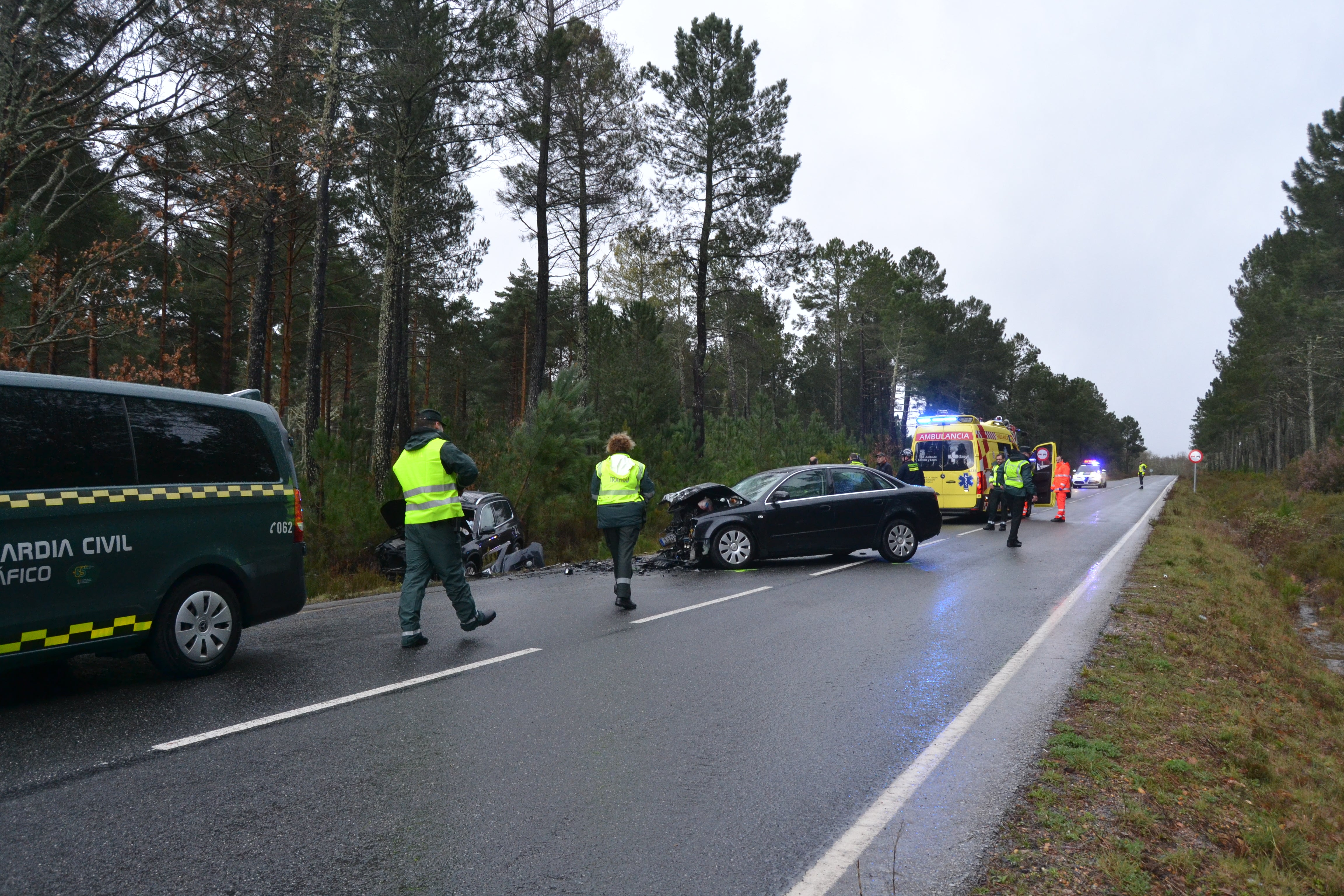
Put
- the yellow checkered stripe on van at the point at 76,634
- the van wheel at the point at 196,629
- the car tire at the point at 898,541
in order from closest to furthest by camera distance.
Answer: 1. the yellow checkered stripe on van at the point at 76,634
2. the van wheel at the point at 196,629
3. the car tire at the point at 898,541

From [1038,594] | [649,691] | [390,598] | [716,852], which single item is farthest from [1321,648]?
[390,598]

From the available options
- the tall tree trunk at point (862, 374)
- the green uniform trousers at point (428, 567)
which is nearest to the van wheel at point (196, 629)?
the green uniform trousers at point (428, 567)

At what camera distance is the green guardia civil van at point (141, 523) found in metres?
4.89

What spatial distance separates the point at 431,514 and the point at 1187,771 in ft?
18.1

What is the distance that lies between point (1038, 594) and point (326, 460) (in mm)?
10289

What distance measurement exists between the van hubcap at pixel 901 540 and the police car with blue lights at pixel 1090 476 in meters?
47.3

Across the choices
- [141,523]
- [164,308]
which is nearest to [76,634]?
[141,523]

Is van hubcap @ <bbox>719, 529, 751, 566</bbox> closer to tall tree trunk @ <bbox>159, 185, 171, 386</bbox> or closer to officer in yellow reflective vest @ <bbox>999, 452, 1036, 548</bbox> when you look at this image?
officer in yellow reflective vest @ <bbox>999, 452, 1036, 548</bbox>

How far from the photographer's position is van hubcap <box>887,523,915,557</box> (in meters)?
13.3

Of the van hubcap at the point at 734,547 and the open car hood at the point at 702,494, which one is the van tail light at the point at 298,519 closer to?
the open car hood at the point at 702,494

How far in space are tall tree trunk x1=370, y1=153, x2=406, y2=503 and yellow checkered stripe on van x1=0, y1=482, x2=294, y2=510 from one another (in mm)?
12904

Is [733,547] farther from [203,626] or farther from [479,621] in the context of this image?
[203,626]

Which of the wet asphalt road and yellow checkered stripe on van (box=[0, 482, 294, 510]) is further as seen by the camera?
yellow checkered stripe on van (box=[0, 482, 294, 510])

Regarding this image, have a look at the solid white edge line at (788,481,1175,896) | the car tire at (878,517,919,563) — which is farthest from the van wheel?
the car tire at (878,517,919,563)
